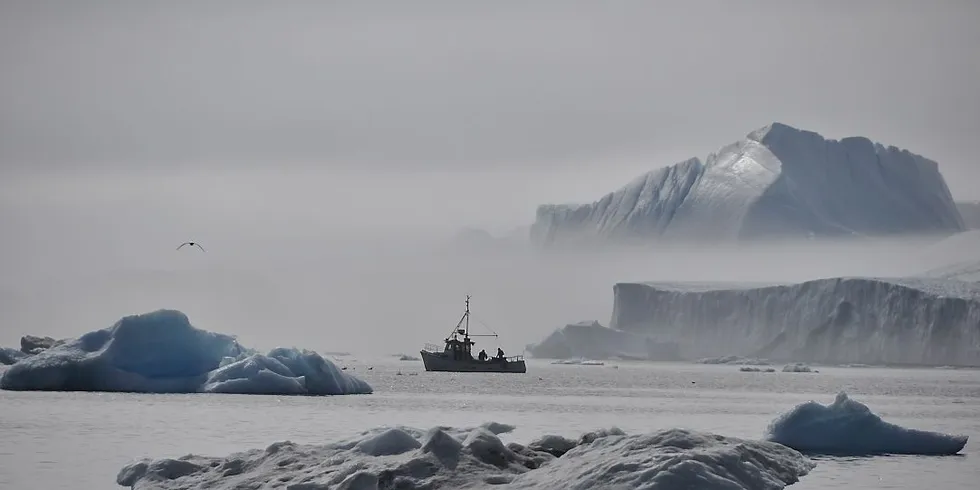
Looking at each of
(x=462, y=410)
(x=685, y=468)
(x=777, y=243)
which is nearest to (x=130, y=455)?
(x=685, y=468)

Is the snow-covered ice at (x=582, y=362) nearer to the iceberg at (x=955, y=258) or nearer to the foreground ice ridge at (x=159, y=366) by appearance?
the iceberg at (x=955, y=258)

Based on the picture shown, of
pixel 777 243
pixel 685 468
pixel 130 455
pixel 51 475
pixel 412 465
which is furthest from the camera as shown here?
pixel 777 243

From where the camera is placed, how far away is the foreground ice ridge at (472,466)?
13.1 meters

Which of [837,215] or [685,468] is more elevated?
[837,215]

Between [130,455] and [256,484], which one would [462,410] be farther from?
[256,484]

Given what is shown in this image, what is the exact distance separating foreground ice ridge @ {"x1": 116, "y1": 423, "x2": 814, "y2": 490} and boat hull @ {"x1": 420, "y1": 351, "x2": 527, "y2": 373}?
56.5m

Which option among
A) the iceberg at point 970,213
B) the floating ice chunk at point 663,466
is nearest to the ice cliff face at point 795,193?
the iceberg at point 970,213

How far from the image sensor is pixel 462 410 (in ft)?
108

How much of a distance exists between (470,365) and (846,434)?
5280 centimetres

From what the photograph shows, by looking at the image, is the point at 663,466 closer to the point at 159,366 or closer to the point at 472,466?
the point at 472,466

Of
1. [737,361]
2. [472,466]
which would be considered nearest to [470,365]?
[737,361]

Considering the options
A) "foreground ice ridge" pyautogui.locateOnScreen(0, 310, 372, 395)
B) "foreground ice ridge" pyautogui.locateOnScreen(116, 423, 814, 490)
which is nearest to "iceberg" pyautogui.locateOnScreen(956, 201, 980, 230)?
"foreground ice ridge" pyautogui.locateOnScreen(0, 310, 372, 395)

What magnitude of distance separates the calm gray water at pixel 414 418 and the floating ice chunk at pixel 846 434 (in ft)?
1.59

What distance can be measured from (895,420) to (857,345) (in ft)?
146
